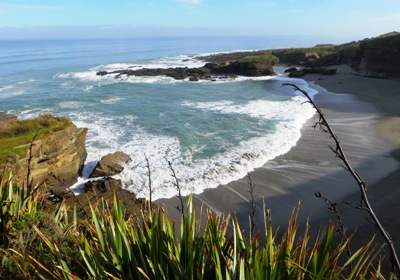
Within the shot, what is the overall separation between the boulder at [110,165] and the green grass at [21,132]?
6.24 ft

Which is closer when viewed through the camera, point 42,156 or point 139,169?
point 42,156

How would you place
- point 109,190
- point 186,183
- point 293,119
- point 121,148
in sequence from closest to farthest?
point 109,190 → point 186,183 → point 121,148 → point 293,119

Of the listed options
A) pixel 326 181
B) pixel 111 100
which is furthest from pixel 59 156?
pixel 111 100

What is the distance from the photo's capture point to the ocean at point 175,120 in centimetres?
1316

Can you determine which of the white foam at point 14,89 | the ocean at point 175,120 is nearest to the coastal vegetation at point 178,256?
the ocean at point 175,120

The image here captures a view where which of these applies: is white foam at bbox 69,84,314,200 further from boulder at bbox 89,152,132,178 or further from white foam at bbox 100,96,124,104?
white foam at bbox 100,96,124,104

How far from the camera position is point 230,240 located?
3.12 meters

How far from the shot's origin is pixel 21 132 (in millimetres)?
12438

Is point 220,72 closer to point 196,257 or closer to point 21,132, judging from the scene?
point 21,132

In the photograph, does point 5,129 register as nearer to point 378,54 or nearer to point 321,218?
point 321,218

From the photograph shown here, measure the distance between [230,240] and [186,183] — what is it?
8.88m

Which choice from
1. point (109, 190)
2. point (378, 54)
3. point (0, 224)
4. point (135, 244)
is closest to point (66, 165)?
point (109, 190)

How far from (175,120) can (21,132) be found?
10.1 metres

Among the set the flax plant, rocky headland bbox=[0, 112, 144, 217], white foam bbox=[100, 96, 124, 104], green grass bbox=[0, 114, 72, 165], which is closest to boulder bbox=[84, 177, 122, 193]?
rocky headland bbox=[0, 112, 144, 217]
